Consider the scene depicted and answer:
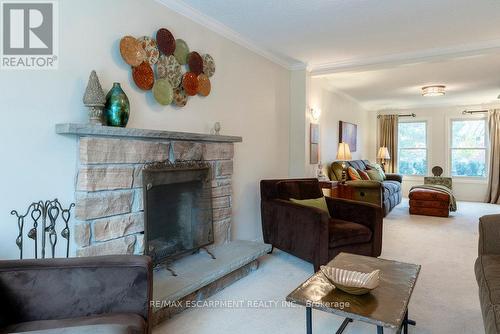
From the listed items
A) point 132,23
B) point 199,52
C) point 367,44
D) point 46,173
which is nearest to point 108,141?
point 46,173

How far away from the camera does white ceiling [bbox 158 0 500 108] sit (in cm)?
272

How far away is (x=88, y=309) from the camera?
1.48 meters

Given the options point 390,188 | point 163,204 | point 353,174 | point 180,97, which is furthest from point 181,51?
point 390,188

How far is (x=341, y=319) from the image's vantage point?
223cm

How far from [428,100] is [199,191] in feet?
21.9

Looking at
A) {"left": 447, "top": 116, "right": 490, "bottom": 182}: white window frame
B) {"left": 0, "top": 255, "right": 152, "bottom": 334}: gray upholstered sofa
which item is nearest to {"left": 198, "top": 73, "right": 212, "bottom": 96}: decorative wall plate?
{"left": 0, "top": 255, "right": 152, "bottom": 334}: gray upholstered sofa

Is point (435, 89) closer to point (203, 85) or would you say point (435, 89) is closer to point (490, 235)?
point (490, 235)

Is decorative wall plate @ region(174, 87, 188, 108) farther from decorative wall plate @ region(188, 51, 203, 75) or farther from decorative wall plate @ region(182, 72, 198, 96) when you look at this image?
decorative wall plate @ region(188, 51, 203, 75)

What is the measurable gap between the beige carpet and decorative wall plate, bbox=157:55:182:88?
1.73 metres

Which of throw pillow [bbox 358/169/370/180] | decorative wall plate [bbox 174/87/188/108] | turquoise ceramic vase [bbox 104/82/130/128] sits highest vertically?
decorative wall plate [bbox 174/87/188/108]

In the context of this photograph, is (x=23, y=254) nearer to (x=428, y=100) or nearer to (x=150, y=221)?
(x=150, y=221)

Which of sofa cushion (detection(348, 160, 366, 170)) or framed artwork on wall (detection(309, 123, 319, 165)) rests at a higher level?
framed artwork on wall (detection(309, 123, 319, 165))

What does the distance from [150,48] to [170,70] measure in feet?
0.79

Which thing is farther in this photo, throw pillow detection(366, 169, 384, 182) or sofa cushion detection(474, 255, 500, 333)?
throw pillow detection(366, 169, 384, 182)
